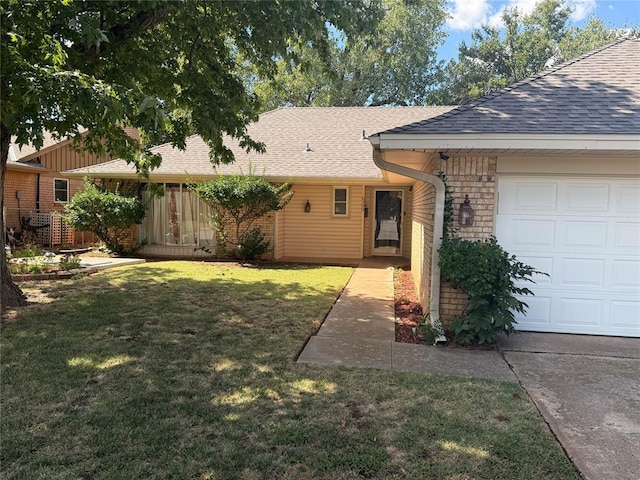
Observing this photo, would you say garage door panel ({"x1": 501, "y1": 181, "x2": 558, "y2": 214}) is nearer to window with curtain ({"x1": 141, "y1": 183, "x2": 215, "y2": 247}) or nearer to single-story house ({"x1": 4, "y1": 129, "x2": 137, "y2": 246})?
window with curtain ({"x1": 141, "y1": 183, "x2": 215, "y2": 247})

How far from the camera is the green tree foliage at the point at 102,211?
12195 millimetres

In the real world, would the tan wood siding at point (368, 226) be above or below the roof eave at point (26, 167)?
Answer: below

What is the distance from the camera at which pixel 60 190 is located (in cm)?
1911

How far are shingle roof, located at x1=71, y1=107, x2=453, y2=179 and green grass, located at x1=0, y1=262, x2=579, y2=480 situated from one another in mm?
7256

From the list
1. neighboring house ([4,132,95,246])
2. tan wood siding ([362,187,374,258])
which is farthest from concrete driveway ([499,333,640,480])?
neighboring house ([4,132,95,246])

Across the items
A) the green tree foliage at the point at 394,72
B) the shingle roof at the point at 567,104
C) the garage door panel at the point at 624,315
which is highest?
the green tree foliage at the point at 394,72

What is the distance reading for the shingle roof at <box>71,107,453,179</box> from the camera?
12.6 meters

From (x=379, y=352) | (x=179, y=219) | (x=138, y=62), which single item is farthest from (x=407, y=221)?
(x=379, y=352)

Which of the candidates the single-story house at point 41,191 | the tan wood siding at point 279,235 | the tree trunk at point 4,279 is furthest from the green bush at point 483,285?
the single-story house at point 41,191

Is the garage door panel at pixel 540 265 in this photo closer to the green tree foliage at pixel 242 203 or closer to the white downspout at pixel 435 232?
the white downspout at pixel 435 232

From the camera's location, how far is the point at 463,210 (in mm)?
5660

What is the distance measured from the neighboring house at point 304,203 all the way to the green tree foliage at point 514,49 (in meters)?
17.7

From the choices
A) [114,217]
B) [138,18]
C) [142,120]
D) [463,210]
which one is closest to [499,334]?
[463,210]

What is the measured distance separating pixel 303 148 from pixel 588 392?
1127 cm
